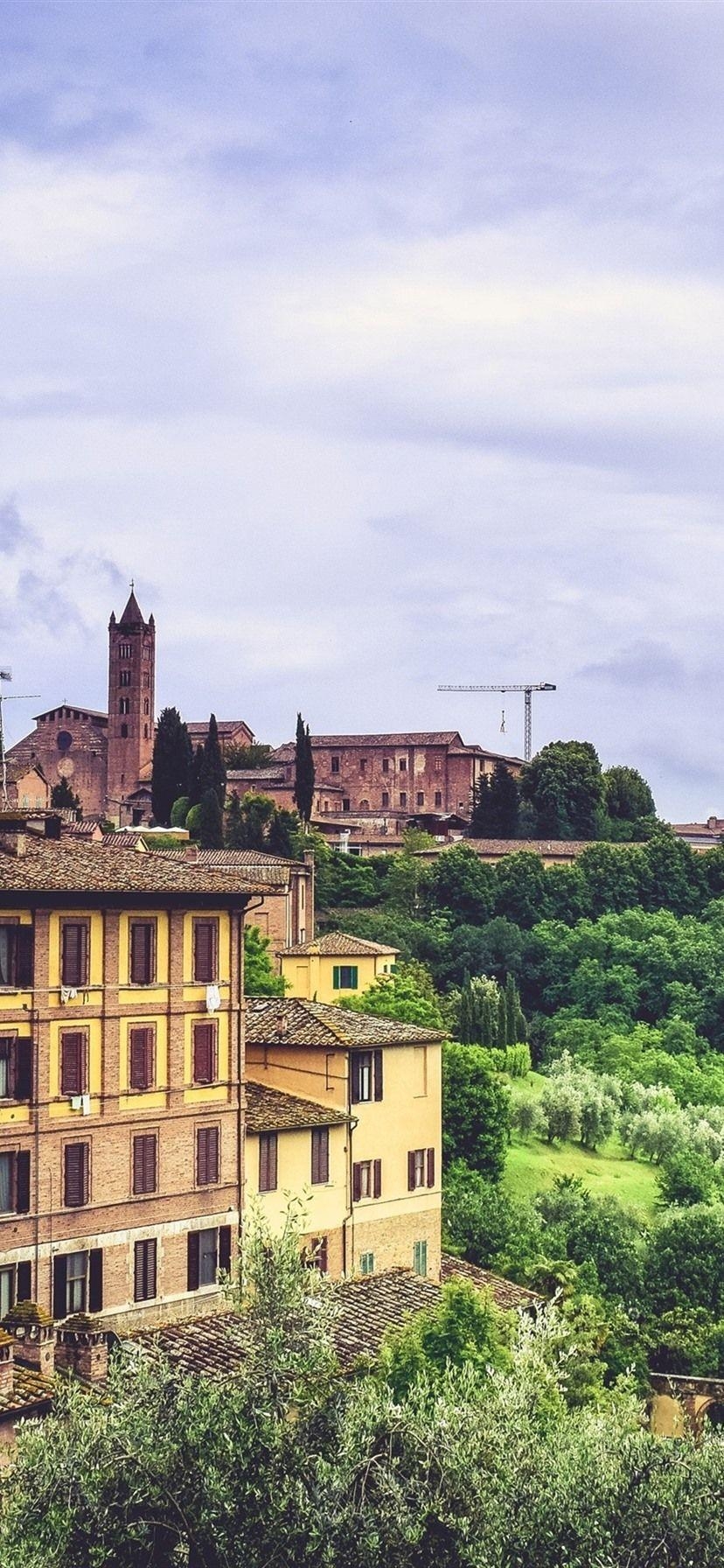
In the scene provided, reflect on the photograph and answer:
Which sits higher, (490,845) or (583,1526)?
(490,845)

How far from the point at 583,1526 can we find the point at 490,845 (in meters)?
92.9

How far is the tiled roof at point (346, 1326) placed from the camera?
2834 centimetres

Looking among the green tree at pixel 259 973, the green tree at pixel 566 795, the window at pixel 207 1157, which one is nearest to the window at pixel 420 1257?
the window at pixel 207 1157

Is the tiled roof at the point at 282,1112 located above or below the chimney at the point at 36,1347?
above

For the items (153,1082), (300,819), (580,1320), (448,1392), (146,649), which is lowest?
(580,1320)

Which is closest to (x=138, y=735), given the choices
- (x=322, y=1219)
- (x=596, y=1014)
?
(x=596, y=1014)

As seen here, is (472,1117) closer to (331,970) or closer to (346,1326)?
(331,970)

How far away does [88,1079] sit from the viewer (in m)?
34.2

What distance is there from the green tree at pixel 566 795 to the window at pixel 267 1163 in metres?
82.8

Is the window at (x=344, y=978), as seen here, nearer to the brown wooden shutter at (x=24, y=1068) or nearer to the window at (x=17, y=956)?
the brown wooden shutter at (x=24, y=1068)

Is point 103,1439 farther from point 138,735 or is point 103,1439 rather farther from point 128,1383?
point 138,735

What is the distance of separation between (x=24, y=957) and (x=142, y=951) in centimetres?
278

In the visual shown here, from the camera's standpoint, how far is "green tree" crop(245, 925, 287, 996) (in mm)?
57531

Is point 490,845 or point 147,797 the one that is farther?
point 147,797
